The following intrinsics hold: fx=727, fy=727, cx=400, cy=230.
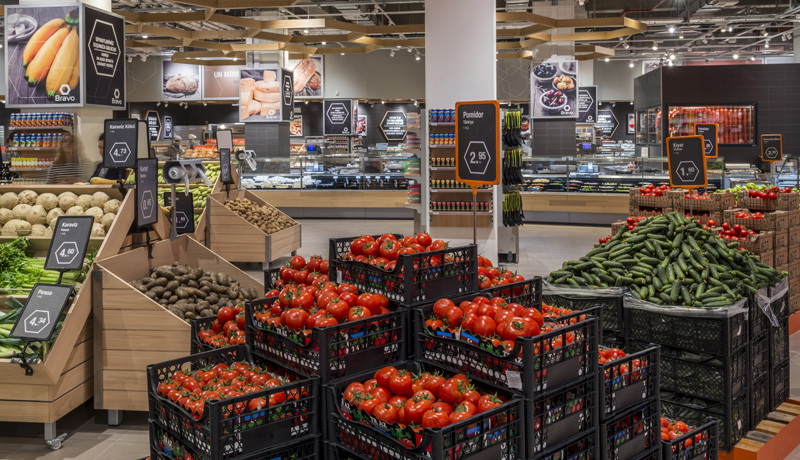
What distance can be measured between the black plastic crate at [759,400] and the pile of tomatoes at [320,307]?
2155 mm

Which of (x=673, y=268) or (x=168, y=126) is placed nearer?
(x=673, y=268)

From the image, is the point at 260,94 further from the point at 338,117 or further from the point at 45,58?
the point at 45,58

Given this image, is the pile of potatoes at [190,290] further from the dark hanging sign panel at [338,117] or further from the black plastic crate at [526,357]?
the dark hanging sign panel at [338,117]

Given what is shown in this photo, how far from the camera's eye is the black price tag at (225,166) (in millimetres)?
8523

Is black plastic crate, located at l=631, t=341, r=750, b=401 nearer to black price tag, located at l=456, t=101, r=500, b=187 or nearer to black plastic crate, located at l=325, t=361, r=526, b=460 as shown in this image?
black plastic crate, located at l=325, t=361, r=526, b=460

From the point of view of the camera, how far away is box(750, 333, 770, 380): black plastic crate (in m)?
3.74

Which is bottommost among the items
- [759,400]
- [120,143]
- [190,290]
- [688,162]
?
[759,400]

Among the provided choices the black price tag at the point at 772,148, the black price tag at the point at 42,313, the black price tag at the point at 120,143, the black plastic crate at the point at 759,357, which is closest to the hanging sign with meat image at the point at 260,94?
the black price tag at the point at 772,148

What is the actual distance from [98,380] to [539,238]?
8401 millimetres

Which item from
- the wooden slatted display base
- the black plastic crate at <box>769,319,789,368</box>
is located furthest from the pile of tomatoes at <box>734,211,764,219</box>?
the wooden slatted display base

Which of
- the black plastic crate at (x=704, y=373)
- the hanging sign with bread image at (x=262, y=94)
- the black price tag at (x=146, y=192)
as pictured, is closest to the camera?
the black plastic crate at (x=704, y=373)

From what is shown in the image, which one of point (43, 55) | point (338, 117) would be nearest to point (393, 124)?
point (338, 117)

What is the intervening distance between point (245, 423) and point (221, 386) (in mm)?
364

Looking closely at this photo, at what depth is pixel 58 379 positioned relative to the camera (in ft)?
12.6
